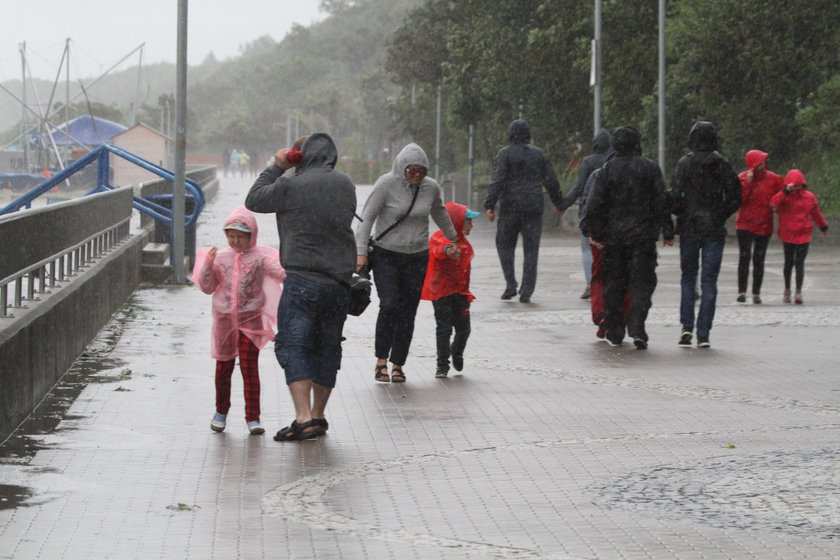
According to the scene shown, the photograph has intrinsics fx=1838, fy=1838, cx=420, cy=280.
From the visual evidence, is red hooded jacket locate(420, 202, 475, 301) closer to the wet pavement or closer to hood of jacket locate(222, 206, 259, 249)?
the wet pavement

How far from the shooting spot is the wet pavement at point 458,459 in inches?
269

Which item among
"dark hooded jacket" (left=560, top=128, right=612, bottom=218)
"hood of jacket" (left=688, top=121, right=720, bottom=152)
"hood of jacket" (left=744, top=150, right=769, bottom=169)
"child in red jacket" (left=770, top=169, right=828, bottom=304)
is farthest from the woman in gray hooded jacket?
"child in red jacket" (left=770, top=169, right=828, bottom=304)

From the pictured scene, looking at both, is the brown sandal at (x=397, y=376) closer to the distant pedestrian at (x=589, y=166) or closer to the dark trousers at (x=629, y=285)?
A: the dark trousers at (x=629, y=285)

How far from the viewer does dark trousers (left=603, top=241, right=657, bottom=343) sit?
14.1 metres

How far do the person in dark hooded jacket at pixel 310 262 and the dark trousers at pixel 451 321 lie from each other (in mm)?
2736

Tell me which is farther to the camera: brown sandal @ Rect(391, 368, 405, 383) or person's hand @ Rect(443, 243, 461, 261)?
person's hand @ Rect(443, 243, 461, 261)

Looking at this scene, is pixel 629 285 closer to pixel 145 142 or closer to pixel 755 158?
pixel 755 158

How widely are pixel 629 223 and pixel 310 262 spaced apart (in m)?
5.06

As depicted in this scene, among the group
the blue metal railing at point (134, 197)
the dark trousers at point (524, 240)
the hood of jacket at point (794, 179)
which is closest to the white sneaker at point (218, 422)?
the dark trousers at point (524, 240)

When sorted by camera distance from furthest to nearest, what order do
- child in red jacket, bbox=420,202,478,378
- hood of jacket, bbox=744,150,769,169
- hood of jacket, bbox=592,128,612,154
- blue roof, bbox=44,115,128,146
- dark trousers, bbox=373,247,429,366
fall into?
blue roof, bbox=44,115,128,146 < hood of jacket, bbox=744,150,769,169 < hood of jacket, bbox=592,128,612,154 < child in red jacket, bbox=420,202,478,378 < dark trousers, bbox=373,247,429,366

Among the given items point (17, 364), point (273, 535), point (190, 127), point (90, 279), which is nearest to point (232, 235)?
point (17, 364)

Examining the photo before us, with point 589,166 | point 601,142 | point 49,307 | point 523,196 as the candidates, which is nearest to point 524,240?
point 523,196

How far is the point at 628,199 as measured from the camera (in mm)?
14094

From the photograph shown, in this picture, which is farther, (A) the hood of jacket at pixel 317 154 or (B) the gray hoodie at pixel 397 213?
(B) the gray hoodie at pixel 397 213
